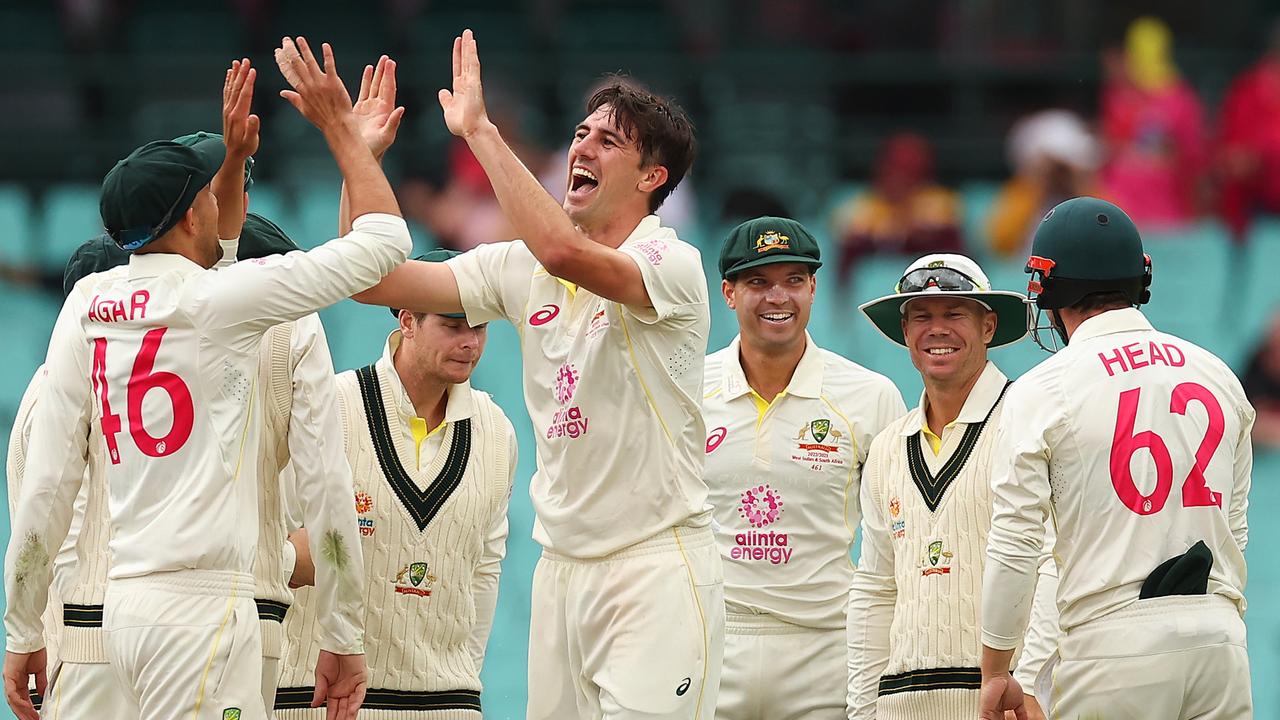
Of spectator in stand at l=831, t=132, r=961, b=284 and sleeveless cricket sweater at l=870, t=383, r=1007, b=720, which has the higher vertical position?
spectator in stand at l=831, t=132, r=961, b=284

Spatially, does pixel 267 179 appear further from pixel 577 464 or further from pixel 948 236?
pixel 577 464

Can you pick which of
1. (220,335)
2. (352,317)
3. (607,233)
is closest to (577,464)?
(607,233)

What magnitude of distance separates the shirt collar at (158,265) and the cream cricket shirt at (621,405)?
41.2 inches

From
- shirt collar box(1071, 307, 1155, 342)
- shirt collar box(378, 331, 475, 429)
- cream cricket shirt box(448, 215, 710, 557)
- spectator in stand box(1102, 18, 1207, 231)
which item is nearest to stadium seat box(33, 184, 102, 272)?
shirt collar box(378, 331, 475, 429)

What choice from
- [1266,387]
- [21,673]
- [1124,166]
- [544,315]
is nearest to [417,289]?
[544,315]

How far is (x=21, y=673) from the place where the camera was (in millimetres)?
5586

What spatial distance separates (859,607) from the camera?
21.9 ft

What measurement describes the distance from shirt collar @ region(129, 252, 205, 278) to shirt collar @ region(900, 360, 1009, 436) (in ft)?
9.15

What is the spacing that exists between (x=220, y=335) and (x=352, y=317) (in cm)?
774

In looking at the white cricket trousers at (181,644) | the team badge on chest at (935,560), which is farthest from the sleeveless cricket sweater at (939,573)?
the white cricket trousers at (181,644)

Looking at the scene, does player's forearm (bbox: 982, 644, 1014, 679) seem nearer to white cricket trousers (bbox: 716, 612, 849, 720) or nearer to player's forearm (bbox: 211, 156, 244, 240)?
white cricket trousers (bbox: 716, 612, 849, 720)

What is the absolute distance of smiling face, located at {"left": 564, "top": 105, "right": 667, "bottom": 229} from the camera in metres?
5.57

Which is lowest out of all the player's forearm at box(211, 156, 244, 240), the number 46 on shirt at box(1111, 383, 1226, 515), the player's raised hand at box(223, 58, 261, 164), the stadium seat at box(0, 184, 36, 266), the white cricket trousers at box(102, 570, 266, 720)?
the white cricket trousers at box(102, 570, 266, 720)

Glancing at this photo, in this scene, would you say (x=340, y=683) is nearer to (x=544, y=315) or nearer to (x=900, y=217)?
(x=544, y=315)
